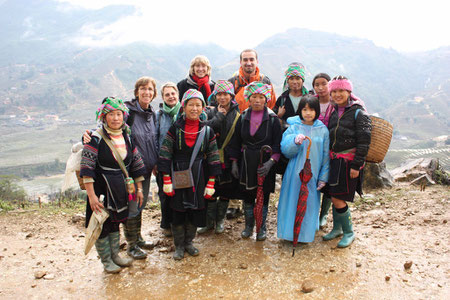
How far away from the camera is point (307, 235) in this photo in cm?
382

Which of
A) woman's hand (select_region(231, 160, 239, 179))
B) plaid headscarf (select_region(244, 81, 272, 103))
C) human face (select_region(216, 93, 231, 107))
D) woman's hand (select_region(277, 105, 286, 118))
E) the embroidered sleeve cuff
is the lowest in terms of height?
woman's hand (select_region(231, 160, 239, 179))

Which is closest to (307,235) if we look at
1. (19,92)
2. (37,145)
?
(37,145)

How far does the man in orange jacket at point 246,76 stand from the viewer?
14.6 ft

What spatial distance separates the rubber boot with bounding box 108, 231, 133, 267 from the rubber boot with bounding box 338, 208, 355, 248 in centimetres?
260

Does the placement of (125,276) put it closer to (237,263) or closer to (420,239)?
(237,263)

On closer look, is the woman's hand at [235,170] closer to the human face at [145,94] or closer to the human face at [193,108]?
the human face at [193,108]

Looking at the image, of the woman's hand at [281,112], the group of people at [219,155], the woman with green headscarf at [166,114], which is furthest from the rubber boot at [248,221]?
the woman's hand at [281,112]

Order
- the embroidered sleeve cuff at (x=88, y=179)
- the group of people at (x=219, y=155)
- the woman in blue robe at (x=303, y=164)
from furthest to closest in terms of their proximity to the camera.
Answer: the woman in blue robe at (x=303, y=164) < the group of people at (x=219, y=155) < the embroidered sleeve cuff at (x=88, y=179)

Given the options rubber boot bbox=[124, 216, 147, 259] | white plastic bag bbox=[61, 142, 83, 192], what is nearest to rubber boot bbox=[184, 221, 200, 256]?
rubber boot bbox=[124, 216, 147, 259]

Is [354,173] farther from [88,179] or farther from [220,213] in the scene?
[88,179]

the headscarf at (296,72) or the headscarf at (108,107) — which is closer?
the headscarf at (108,107)

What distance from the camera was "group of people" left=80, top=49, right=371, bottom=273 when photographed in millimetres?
3320

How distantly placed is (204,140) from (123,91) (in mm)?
137908

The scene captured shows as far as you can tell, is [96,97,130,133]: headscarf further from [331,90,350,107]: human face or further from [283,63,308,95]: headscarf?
[331,90,350,107]: human face
